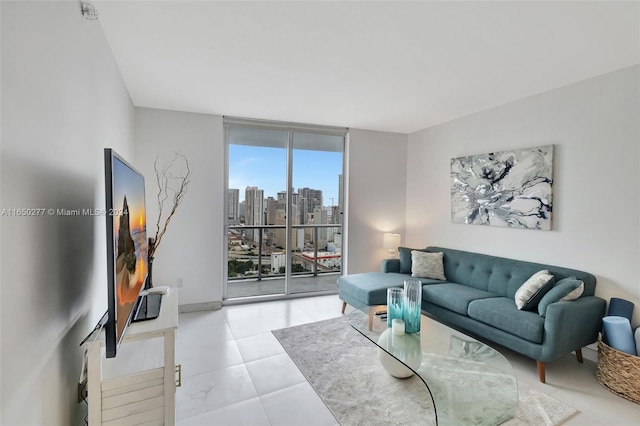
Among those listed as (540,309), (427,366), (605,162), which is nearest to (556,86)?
(605,162)

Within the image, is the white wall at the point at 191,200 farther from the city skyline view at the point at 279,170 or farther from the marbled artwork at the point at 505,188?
the marbled artwork at the point at 505,188

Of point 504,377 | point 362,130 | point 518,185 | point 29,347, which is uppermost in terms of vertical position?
point 362,130

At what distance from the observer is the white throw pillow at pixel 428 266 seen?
3783mm

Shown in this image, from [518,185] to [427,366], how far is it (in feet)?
7.55

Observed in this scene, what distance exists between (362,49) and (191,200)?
107 inches

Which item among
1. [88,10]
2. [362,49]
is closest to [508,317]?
[362,49]

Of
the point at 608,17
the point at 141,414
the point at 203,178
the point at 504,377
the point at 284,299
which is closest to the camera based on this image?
the point at 141,414

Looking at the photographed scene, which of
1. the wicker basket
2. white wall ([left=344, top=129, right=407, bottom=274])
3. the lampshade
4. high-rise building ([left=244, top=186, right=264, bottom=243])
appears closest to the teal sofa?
the wicker basket

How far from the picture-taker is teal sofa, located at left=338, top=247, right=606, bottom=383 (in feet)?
7.72

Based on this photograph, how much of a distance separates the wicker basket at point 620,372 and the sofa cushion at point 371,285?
5.60 feet

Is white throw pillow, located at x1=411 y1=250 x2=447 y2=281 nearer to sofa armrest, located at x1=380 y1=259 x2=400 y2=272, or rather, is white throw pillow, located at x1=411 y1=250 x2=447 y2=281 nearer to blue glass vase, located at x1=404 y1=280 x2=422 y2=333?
sofa armrest, located at x1=380 y1=259 x2=400 y2=272

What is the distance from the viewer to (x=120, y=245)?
1354 mm

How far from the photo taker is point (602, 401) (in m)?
2.16

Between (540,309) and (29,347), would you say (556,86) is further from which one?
(29,347)
